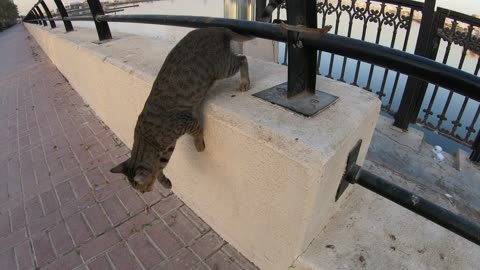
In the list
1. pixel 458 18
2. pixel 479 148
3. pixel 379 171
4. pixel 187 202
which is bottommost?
pixel 479 148

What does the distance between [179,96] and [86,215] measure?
1.37 m

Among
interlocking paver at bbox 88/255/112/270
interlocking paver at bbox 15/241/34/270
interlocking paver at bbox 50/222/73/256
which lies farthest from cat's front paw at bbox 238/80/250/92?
interlocking paver at bbox 15/241/34/270

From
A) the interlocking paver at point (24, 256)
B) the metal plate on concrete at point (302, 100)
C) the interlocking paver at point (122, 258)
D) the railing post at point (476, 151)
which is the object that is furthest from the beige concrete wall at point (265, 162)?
the railing post at point (476, 151)

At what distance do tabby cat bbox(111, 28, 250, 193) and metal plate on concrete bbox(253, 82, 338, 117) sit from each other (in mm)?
209

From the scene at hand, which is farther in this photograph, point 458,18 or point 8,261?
point 458,18

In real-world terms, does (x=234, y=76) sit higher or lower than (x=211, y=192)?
higher

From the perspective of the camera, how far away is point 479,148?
3.46 meters

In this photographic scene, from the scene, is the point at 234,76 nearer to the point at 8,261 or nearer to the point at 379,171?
the point at 379,171

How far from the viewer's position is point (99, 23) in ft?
10.8

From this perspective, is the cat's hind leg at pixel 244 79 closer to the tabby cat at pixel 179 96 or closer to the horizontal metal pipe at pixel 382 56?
the tabby cat at pixel 179 96

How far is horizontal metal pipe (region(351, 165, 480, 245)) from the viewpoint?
1.06 metres

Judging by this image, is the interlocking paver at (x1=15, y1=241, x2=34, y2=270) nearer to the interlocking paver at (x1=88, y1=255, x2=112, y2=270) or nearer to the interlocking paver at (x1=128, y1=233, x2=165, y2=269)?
the interlocking paver at (x1=88, y1=255, x2=112, y2=270)

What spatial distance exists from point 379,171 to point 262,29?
1.47m

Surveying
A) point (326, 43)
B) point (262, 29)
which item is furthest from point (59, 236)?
point (326, 43)
